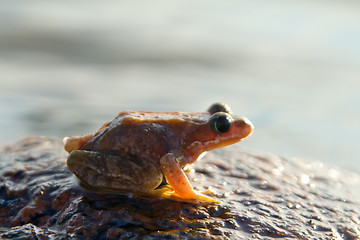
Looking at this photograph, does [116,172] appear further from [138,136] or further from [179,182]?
[179,182]

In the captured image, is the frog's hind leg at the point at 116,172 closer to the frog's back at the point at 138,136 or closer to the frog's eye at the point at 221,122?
the frog's back at the point at 138,136

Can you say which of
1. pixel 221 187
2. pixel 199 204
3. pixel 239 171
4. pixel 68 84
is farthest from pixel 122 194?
pixel 68 84

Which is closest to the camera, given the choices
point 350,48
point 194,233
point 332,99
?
point 194,233

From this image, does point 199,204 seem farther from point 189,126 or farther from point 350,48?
point 350,48

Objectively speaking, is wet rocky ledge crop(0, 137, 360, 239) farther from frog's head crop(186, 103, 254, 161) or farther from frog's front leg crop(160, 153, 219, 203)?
frog's head crop(186, 103, 254, 161)

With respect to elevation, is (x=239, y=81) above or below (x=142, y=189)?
above

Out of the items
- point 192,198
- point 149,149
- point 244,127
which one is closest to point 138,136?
point 149,149
